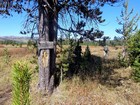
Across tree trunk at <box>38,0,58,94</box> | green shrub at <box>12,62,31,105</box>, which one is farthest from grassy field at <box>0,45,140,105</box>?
green shrub at <box>12,62,31,105</box>

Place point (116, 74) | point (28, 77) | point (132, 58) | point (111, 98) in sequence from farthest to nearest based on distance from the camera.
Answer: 1. point (132, 58)
2. point (116, 74)
3. point (111, 98)
4. point (28, 77)

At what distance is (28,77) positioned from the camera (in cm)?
331

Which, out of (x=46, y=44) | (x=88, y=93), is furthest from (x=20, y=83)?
(x=46, y=44)

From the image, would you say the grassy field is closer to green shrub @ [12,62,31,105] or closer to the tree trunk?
the tree trunk

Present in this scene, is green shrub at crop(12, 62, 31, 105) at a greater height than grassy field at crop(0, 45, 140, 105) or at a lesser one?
greater

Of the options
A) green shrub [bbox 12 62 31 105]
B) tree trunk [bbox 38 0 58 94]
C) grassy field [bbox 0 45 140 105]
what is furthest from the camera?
tree trunk [bbox 38 0 58 94]

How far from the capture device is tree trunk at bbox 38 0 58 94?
10.6 meters

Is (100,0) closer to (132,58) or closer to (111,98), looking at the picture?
(111,98)

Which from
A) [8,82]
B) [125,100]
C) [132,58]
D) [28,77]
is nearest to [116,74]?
[132,58]

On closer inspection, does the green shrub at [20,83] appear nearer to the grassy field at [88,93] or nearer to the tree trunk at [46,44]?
the grassy field at [88,93]

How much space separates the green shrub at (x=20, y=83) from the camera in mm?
3230

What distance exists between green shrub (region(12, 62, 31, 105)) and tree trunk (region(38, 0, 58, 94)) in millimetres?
7327

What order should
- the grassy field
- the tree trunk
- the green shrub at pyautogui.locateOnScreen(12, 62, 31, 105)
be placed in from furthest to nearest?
the tree trunk
the grassy field
the green shrub at pyautogui.locateOnScreen(12, 62, 31, 105)

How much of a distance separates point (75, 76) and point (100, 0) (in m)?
3.65
